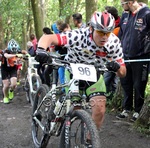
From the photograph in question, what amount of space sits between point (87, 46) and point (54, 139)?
1.85 meters

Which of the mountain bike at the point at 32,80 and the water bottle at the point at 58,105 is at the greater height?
the water bottle at the point at 58,105

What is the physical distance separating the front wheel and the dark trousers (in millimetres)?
2289

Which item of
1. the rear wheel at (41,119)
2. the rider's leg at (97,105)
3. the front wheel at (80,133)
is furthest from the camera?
the rear wheel at (41,119)

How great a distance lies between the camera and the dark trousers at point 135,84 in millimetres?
5246

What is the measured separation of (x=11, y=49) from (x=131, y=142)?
16.0 ft

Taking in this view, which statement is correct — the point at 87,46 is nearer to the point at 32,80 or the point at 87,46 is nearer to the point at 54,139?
the point at 54,139

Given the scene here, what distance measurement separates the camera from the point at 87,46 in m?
3.80

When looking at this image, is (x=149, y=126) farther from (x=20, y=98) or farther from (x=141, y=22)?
(x=20, y=98)

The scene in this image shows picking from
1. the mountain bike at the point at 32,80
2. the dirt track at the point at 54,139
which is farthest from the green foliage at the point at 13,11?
the dirt track at the point at 54,139

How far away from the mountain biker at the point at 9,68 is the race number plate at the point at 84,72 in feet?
16.4

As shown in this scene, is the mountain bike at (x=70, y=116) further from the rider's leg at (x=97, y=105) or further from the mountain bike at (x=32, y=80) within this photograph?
the mountain bike at (x=32, y=80)

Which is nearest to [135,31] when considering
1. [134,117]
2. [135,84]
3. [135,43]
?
[135,43]

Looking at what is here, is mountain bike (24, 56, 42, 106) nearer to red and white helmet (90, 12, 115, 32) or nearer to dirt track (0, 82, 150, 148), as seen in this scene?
dirt track (0, 82, 150, 148)

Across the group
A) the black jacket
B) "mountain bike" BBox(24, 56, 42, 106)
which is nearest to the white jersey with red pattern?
the black jacket
